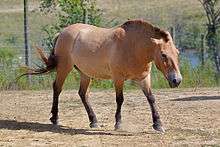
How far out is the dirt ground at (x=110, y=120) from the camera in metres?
9.51

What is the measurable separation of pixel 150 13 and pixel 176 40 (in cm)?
1311

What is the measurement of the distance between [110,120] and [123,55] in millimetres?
1692

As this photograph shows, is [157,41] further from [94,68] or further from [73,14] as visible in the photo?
[73,14]

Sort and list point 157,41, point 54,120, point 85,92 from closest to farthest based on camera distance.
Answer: point 157,41, point 54,120, point 85,92

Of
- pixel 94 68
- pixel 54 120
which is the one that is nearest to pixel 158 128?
pixel 94 68

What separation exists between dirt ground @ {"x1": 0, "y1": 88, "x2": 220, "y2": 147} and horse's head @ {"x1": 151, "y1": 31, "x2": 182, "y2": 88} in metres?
0.84

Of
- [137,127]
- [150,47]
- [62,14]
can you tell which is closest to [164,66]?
[150,47]

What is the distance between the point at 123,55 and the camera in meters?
10.4

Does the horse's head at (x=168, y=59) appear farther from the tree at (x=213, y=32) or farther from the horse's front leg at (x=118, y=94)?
the tree at (x=213, y=32)

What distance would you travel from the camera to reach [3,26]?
109ft

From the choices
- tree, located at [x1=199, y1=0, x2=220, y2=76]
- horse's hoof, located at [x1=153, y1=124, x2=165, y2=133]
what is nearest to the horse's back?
horse's hoof, located at [x1=153, y1=124, x2=165, y2=133]

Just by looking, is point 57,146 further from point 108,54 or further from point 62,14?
point 62,14

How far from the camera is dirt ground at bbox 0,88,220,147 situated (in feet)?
31.2

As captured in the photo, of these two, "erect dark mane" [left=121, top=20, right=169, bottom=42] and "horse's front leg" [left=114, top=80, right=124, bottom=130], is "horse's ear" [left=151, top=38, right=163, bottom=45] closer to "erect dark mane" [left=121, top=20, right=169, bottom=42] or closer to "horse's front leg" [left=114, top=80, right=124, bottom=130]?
"erect dark mane" [left=121, top=20, right=169, bottom=42]
